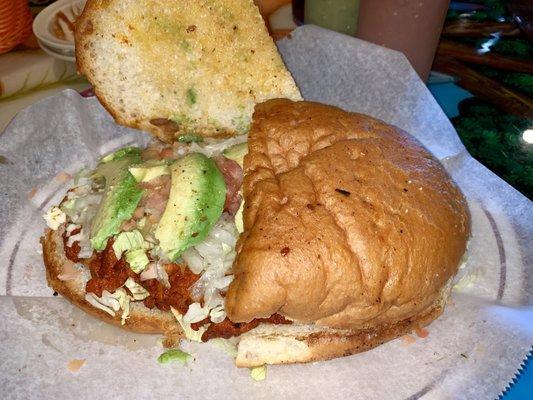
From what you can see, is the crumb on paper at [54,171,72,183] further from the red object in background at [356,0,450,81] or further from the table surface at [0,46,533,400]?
the red object in background at [356,0,450,81]

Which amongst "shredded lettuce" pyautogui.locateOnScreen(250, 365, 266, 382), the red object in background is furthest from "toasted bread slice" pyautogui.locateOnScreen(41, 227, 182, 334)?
the red object in background

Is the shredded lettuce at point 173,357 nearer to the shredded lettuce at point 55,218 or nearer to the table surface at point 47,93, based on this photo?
the shredded lettuce at point 55,218

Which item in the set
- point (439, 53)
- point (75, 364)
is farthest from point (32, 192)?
point (439, 53)

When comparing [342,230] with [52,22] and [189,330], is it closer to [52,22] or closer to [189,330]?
[189,330]

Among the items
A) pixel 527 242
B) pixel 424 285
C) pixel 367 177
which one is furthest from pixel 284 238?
pixel 527 242

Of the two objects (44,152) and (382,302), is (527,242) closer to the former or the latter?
(382,302)
